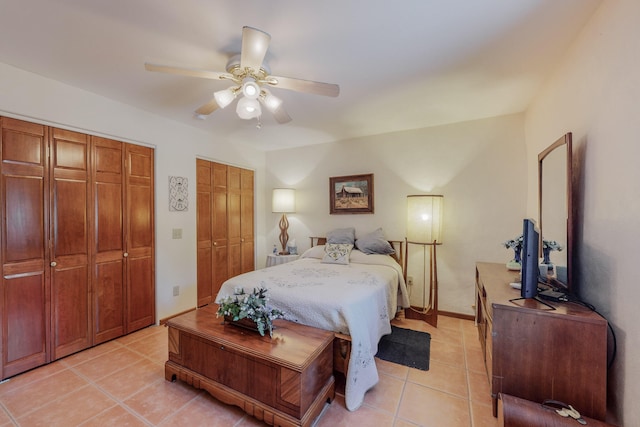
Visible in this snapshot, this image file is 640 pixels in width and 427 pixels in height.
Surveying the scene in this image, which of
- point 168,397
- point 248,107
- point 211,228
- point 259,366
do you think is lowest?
point 168,397

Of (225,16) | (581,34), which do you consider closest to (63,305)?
(225,16)

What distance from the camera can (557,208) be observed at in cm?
185

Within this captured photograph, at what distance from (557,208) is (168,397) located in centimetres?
312

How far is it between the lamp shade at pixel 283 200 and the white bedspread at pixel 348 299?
1442 millimetres

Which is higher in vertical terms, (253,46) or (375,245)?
(253,46)

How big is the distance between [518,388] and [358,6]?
2.29 m

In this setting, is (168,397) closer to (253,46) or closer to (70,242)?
(70,242)

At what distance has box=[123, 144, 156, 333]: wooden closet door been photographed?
9.16 feet

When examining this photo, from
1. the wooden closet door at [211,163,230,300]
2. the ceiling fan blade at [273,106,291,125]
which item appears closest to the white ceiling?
the ceiling fan blade at [273,106,291,125]

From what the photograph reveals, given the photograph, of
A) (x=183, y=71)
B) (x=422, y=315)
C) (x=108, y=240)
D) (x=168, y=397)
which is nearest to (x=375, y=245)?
(x=422, y=315)

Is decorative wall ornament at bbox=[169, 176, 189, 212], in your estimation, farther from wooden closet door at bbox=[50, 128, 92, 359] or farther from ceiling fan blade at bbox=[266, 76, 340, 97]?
ceiling fan blade at bbox=[266, 76, 340, 97]

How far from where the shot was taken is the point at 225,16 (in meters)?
1.48

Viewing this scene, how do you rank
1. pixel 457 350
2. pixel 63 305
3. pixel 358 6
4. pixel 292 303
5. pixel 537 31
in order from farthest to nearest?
pixel 457 350, pixel 63 305, pixel 292 303, pixel 537 31, pixel 358 6

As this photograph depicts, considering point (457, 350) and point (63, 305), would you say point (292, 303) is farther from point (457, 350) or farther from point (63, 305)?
point (63, 305)
